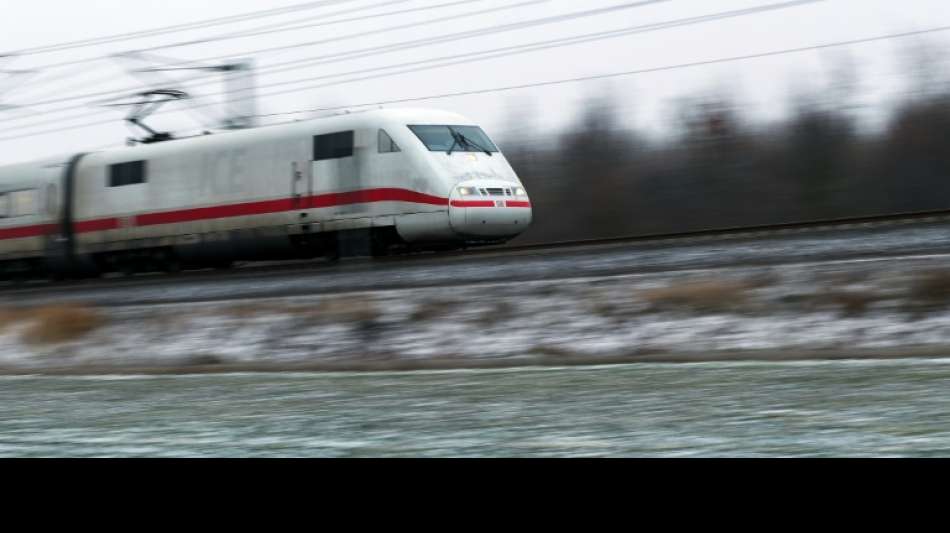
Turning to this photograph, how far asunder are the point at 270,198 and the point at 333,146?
5.77 ft

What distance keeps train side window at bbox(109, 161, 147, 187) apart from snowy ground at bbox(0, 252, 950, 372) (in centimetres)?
973

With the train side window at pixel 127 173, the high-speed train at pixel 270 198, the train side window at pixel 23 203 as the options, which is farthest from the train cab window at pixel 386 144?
the train side window at pixel 23 203

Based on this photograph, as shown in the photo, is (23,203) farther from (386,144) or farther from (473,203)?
(473,203)

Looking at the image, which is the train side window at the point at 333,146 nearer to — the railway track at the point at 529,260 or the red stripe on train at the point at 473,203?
the railway track at the point at 529,260

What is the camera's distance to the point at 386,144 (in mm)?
21641

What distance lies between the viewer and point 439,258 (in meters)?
17.9

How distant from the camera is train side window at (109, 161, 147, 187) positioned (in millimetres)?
25250

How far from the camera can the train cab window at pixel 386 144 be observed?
21.5 meters

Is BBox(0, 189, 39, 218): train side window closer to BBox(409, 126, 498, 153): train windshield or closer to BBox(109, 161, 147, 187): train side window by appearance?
BBox(109, 161, 147, 187): train side window

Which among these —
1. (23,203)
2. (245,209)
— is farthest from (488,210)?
(23,203)

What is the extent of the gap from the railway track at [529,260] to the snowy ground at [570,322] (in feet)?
2.99
